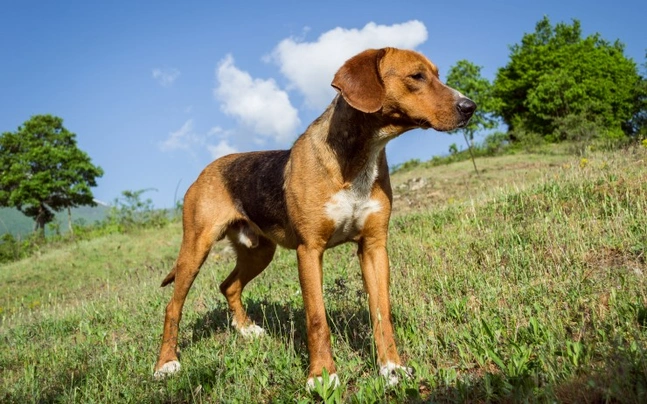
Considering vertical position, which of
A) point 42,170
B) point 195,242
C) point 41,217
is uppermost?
point 42,170

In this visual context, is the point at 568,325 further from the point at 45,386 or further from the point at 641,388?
the point at 45,386

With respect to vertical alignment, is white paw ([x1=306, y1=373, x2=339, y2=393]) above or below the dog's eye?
below

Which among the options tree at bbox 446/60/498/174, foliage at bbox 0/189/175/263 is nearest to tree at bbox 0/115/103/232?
foliage at bbox 0/189/175/263

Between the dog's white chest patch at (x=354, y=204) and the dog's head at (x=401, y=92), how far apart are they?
0.46 m

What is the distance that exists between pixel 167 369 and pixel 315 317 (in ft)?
5.83

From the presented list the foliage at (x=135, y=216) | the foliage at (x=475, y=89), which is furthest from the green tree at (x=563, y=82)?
the foliage at (x=135, y=216)

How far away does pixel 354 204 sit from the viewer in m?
3.90

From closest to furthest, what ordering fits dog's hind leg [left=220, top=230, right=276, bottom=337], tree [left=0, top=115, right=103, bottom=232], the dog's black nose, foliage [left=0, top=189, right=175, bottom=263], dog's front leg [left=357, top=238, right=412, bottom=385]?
the dog's black nose < dog's front leg [left=357, top=238, right=412, bottom=385] < dog's hind leg [left=220, top=230, right=276, bottom=337] < foliage [left=0, top=189, right=175, bottom=263] < tree [left=0, top=115, right=103, bottom=232]

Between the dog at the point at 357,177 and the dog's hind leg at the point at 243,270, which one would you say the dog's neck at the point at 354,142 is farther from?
the dog's hind leg at the point at 243,270

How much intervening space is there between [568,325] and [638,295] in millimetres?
583

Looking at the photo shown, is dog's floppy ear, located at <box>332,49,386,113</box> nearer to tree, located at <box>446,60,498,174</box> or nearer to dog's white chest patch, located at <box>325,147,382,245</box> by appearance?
dog's white chest patch, located at <box>325,147,382,245</box>

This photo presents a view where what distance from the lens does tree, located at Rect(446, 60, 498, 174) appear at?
158 feet

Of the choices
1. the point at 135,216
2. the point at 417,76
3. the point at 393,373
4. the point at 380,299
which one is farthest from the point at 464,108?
the point at 135,216

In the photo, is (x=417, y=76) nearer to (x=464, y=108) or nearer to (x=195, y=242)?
(x=464, y=108)
